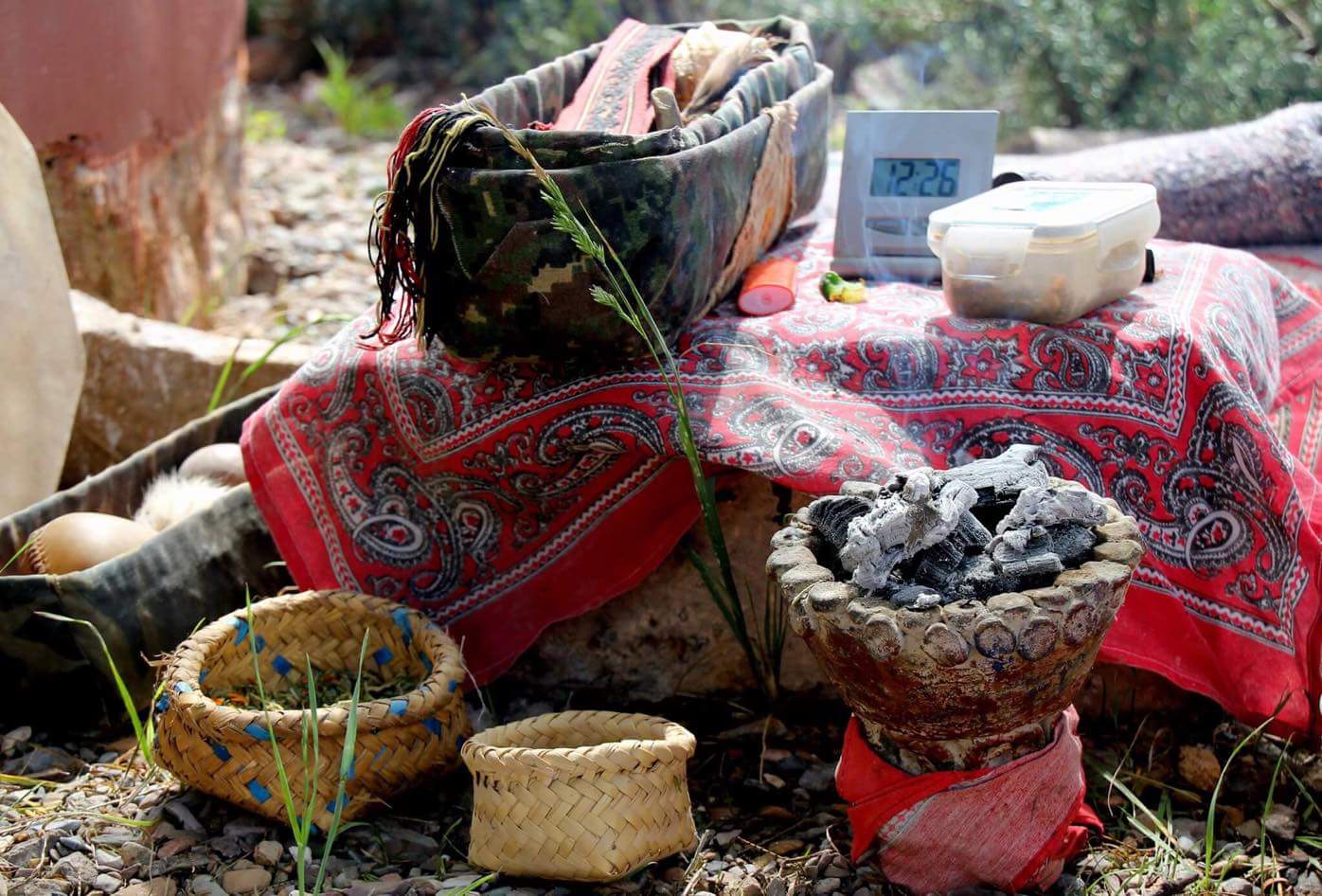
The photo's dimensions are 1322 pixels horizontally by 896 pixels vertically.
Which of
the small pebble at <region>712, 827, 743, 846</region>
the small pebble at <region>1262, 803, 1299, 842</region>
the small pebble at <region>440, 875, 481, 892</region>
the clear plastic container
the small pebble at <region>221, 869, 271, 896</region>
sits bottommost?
the small pebble at <region>221, 869, 271, 896</region>

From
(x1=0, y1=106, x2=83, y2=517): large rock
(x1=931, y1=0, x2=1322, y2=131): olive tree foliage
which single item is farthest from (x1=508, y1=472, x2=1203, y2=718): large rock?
(x1=931, y1=0, x2=1322, y2=131): olive tree foliage

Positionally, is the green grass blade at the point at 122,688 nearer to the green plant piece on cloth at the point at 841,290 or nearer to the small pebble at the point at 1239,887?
the green plant piece on cloth at the point at 841,290

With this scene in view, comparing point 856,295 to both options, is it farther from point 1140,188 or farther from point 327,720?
point 327,720

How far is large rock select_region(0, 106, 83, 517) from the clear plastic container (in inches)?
85.1

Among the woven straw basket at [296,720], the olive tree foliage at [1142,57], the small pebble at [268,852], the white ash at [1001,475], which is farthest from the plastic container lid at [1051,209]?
the olive tree foliage at [1142,57]

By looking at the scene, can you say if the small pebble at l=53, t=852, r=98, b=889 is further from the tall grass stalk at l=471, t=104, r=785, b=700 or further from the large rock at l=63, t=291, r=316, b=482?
the large rock at l=63, t=291, r=316, b=482

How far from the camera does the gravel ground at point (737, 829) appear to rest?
2.16 m

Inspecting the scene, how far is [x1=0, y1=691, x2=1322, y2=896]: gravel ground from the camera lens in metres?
2.16

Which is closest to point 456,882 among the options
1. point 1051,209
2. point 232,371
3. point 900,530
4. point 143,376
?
point 900,530

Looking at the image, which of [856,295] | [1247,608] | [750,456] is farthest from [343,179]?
[1247,608]

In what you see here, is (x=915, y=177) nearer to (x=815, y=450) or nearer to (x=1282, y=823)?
(x=815, y=450)

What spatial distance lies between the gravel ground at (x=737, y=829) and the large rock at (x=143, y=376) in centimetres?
128

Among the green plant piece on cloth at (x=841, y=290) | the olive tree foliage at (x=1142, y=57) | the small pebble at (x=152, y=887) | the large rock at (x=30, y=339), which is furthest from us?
the olive tree foliage at (x=1142, y=57)

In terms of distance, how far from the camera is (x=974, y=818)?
2039 mm
